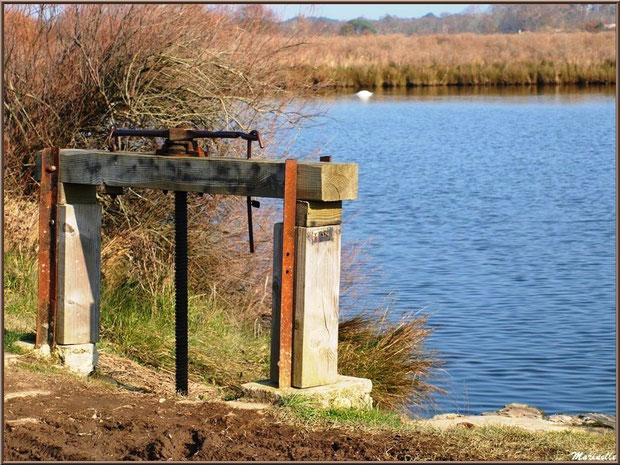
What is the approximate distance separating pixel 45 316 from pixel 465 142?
23.9 m

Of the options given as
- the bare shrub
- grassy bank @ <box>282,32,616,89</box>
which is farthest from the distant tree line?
the bare shrub

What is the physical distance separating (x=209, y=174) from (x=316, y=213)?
0.80 meters

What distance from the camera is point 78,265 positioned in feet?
23.5

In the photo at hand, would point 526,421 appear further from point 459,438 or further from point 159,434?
point 159,434

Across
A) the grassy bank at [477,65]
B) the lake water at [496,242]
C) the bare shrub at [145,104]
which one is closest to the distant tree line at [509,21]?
the grassy bank at [477,65]

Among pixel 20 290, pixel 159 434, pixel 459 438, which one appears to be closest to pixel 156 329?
pixel 20 290

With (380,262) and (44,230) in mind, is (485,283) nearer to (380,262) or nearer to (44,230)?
(380,262)

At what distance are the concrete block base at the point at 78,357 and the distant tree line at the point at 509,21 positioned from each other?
50.5 meters

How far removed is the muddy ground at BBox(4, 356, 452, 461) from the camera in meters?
4.88

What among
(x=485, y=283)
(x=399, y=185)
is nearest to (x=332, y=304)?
(x=485, y=283)

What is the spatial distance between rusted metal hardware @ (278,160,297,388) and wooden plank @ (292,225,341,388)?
32 millimetres

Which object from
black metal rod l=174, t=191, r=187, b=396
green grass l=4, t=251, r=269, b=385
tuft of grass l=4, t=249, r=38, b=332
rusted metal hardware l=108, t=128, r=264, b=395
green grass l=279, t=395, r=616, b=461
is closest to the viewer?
green grass l=279, t=395, r=616, b=461

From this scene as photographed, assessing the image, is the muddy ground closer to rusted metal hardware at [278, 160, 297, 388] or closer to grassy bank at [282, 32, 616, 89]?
rusted metal hardware at [278, 160, 297, 388]

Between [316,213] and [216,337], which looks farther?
[216,337]
